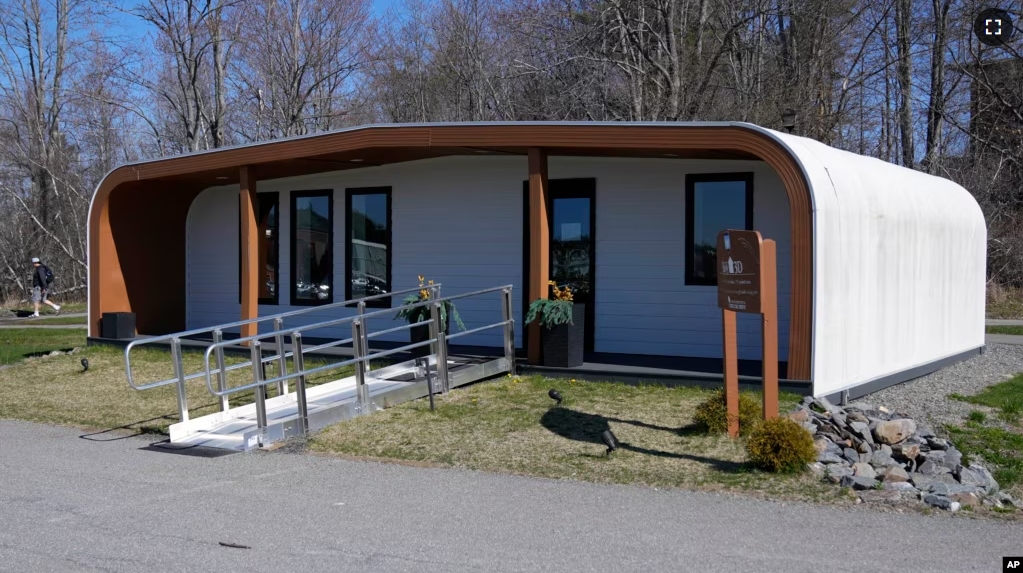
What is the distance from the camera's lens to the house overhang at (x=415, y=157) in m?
9.30

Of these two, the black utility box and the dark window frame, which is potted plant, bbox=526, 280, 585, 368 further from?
the black utility box

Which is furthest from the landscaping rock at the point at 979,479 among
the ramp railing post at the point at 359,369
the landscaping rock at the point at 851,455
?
the ramp railing post at the point at 359,369

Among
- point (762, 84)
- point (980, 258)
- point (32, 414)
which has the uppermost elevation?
point (762, 84)

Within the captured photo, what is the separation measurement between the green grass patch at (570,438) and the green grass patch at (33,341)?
881 cm

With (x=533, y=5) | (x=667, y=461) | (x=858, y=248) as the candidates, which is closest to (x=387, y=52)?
(x=533, y=5)

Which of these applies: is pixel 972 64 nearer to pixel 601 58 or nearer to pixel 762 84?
pixel 762 84

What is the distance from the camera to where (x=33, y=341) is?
17984 mm

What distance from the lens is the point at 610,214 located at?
1236 centimetres

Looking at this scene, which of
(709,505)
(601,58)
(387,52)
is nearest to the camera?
(709,505)

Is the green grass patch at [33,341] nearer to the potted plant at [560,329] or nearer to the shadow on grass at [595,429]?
the potted plant at [560,329]

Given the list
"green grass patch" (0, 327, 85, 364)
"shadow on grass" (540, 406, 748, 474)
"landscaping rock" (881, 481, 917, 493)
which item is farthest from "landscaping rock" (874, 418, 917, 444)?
"green grass patch" (0, 327, 85, 364)

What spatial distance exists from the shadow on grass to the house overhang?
1.83 metres

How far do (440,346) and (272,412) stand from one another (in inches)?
74.2

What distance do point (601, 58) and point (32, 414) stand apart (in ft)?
49.2
